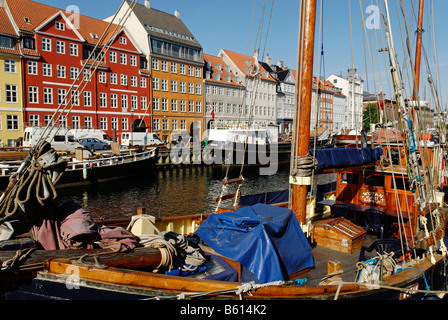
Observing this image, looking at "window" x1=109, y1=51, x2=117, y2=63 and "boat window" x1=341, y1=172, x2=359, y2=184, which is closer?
"boat window" x1=341, y1=172, x2=359, y2=184

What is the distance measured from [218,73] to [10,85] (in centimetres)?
3254

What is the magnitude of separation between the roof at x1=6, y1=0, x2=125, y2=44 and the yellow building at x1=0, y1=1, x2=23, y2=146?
1.37m

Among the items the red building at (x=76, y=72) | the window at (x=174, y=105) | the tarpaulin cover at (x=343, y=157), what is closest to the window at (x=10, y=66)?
the red building at (x=76, y=72)

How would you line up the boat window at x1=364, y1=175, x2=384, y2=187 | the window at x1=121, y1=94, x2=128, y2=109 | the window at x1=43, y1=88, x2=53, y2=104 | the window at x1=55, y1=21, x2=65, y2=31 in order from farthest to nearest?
the window at x1=121, y1=94, x2=128, y2=109 → the window at x1=55, y1=21, x2=65, y2=31 → the window at x1=43, y1=88, x2=53, y2=104 → the boat window at x1=364, y1=175, x2=384, y2=187

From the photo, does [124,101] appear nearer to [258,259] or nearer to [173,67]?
[173,67]

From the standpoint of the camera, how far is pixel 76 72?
140ft

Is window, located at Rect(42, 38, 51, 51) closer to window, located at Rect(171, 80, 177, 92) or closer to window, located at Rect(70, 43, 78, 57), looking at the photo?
window, located at Rect(70, 43, 78, 57)

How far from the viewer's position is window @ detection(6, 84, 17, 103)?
1448 inches

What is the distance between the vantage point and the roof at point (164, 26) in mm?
50344

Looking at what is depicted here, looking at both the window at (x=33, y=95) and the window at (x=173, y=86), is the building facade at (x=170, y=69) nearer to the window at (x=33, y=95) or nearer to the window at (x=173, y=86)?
the window at (x=173, y=86)

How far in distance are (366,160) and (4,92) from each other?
39019 mm

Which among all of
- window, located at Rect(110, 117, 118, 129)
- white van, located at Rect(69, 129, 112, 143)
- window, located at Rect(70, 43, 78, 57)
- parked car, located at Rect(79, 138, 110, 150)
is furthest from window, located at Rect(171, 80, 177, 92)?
parked car, located at Rect(79, 138, 110, 150)
